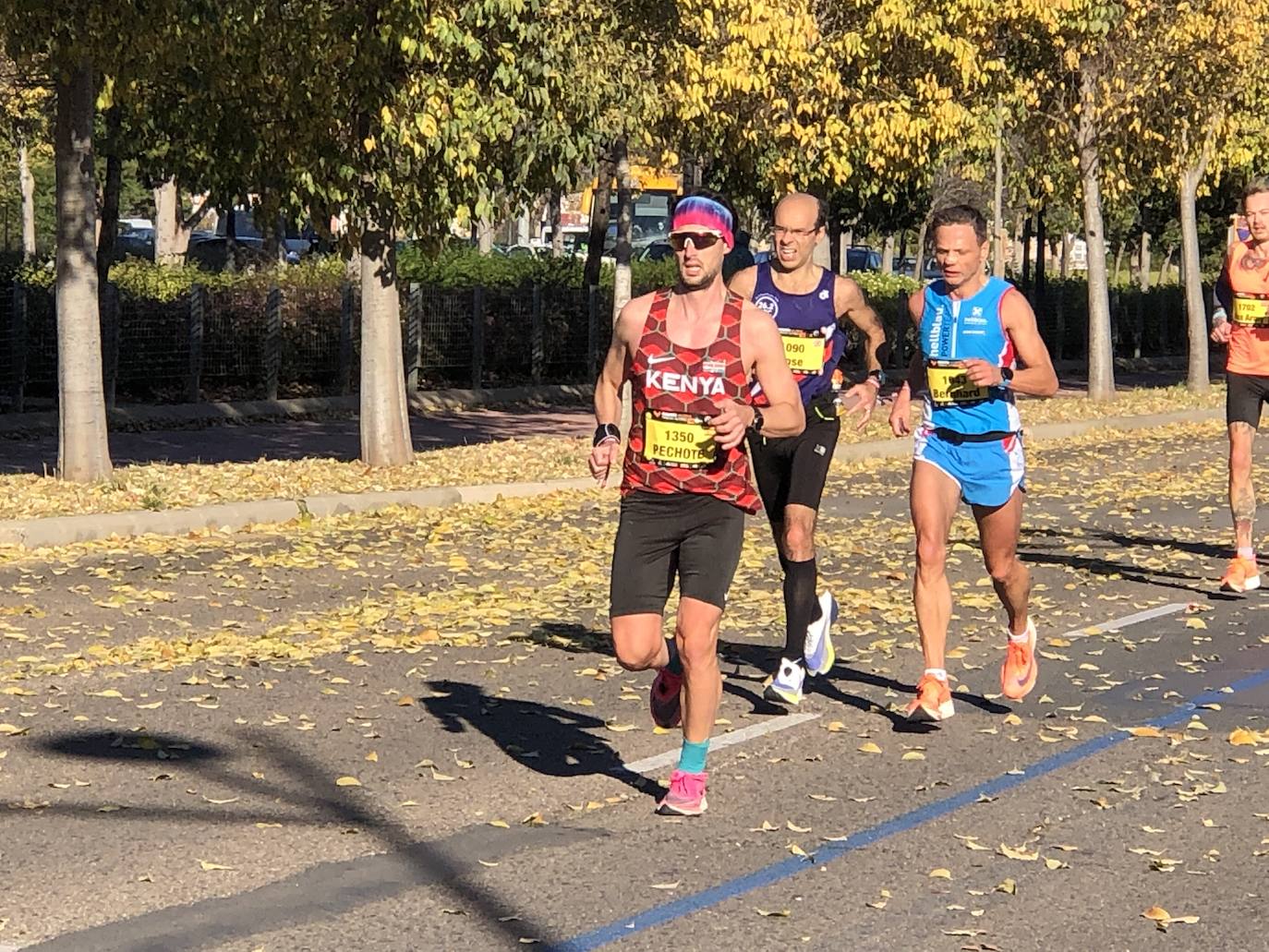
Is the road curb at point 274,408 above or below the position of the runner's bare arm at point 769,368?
below

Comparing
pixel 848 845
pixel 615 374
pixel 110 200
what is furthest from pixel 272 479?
pixel 110 200

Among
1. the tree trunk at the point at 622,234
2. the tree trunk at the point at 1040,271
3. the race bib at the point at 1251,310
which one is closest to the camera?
the race bib at the point at 1251,310

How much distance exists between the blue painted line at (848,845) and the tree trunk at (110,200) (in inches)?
678

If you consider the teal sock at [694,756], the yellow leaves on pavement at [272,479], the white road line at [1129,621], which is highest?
the yellow leaves on pavement at [272,479]

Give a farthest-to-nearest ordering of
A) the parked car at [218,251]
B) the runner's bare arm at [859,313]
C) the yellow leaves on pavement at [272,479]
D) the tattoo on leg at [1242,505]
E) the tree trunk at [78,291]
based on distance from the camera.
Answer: the parked car at [218,251]
the tree trunk at [78,291]
the yellow leaves on pavement at [272,479]
the tattoo on leg at [1242,505]
the runner's bare arm at [859,313]

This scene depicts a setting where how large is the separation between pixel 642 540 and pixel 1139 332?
37.7m

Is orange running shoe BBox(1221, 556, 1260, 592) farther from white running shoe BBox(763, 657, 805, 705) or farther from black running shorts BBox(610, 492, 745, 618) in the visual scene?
black running shorts BBox(610, 492, 745, 618)

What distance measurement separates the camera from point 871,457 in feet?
68.6

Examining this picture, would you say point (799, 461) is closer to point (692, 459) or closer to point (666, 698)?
point (666, 698)

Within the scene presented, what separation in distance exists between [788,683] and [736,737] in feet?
1.76

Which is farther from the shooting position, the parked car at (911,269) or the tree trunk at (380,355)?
the parked car at (911,269)

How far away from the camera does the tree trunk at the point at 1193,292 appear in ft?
100

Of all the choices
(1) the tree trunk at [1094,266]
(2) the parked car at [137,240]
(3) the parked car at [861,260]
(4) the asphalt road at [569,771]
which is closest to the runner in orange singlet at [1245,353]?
(4) the asphalt road at [569,771]

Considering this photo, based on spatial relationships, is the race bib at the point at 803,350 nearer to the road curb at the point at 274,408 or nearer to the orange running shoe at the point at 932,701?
the orange running shoe at the point at 932,701
